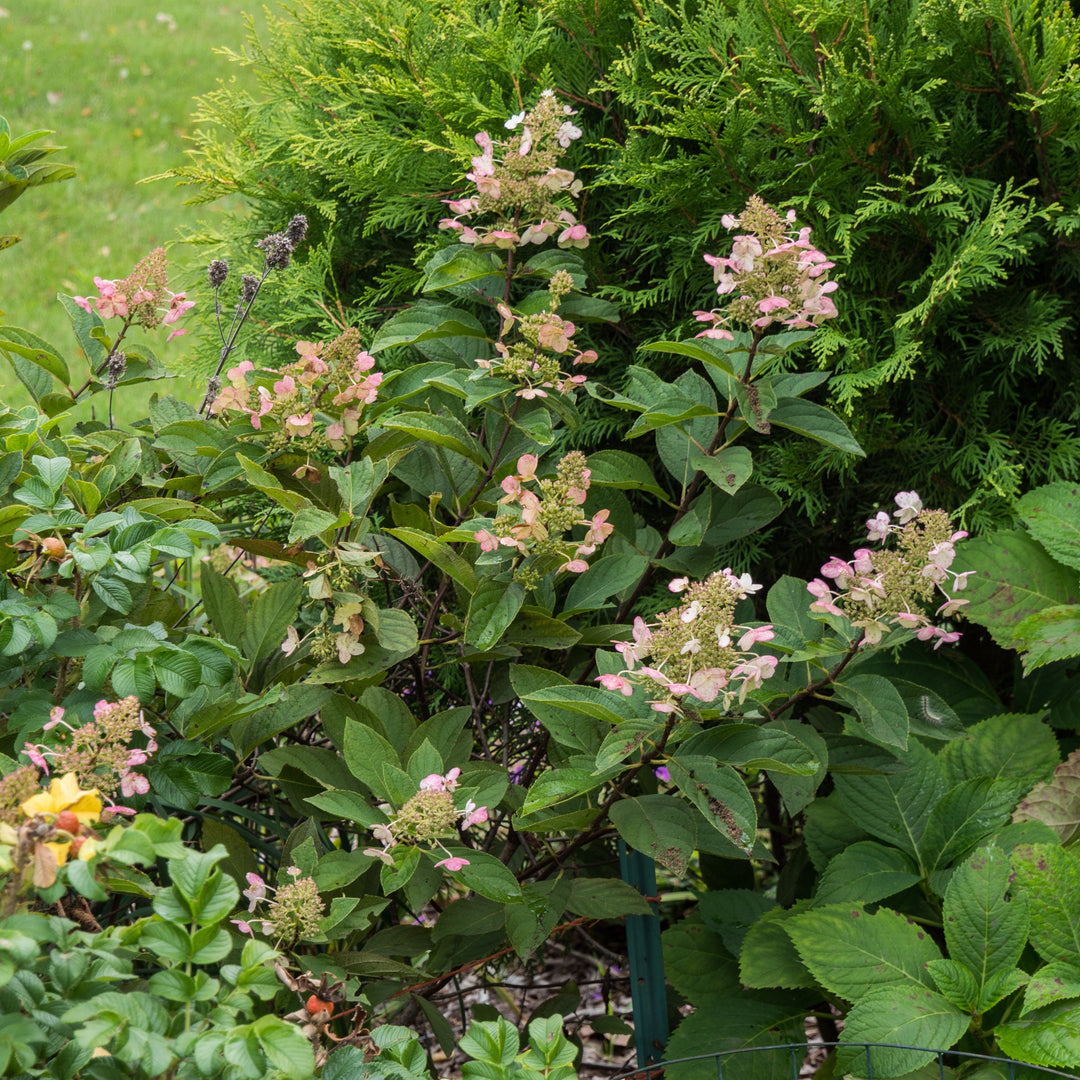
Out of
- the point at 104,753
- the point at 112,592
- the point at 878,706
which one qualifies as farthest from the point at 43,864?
the point at 878,706

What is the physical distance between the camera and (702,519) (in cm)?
160

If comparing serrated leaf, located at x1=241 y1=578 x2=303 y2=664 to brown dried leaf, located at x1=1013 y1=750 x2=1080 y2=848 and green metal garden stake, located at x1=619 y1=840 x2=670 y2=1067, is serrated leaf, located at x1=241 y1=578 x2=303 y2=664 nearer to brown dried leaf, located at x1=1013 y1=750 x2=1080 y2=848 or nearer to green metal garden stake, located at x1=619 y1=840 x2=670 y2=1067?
green metal garden stake, located at x1=619 y1=840 x2=670 y2=1067

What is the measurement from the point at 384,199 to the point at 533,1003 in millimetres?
1881

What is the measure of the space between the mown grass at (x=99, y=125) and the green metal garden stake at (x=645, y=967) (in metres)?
3.78

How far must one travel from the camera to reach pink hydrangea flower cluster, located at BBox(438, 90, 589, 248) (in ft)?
5.32

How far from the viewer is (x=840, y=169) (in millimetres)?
1786

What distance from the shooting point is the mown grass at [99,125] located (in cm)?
573

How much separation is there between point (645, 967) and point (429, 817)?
777mm

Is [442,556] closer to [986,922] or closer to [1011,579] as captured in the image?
[986,922]

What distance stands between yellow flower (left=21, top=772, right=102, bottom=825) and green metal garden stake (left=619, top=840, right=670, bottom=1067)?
1.06 m

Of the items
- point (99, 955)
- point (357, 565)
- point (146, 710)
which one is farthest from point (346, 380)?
point (99, 955)

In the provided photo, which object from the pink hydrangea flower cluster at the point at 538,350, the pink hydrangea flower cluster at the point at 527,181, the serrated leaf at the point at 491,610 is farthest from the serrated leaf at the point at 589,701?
the pink hydrangea flower cluster at the point at 527,181

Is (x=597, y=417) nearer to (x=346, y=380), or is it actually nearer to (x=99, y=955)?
(x=346, y=380)

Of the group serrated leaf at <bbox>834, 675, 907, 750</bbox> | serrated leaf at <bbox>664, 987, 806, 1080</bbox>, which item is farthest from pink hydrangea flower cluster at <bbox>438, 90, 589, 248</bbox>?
serrated leaf at <bbox>664, 987, 806, 1080</bbox>
